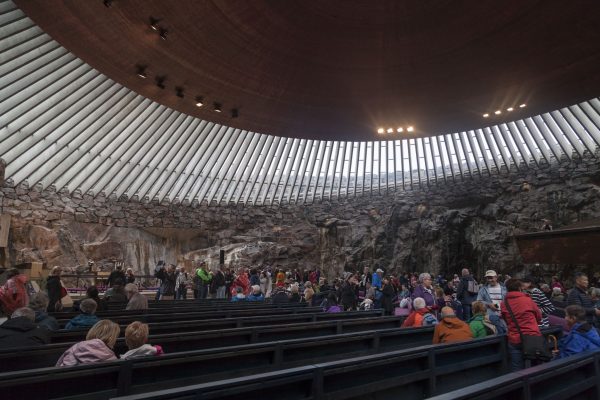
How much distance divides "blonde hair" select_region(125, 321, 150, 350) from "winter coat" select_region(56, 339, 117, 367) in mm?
169

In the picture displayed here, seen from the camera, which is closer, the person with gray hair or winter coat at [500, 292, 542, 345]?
winter coat at [500, 292, 542, 345]

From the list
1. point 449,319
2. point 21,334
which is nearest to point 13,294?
point 21,334

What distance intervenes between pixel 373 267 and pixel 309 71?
15083 mm

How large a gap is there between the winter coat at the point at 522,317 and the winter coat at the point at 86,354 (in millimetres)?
3682

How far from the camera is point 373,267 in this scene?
2189 cm

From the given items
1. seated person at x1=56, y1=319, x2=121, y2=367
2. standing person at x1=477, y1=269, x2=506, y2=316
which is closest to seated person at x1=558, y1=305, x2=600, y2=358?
standing person at x1=477, y1=269, x2=506, y2=316

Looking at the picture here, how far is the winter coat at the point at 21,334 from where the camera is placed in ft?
12.1

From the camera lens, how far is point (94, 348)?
10.2ft

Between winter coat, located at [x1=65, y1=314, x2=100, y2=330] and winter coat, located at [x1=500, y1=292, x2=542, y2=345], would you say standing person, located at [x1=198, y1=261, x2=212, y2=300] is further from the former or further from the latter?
winter coat, located at [x1=500, y1=292, x2=542, y2=345]

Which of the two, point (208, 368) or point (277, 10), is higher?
point (277, 10)

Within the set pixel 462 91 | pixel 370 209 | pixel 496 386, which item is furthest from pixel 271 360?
pixel 370 209

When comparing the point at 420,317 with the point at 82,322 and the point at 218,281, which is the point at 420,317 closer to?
the point at 82,322

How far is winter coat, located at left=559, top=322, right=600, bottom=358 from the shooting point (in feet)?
11.8

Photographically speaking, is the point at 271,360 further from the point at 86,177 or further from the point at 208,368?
the point at 86,177
